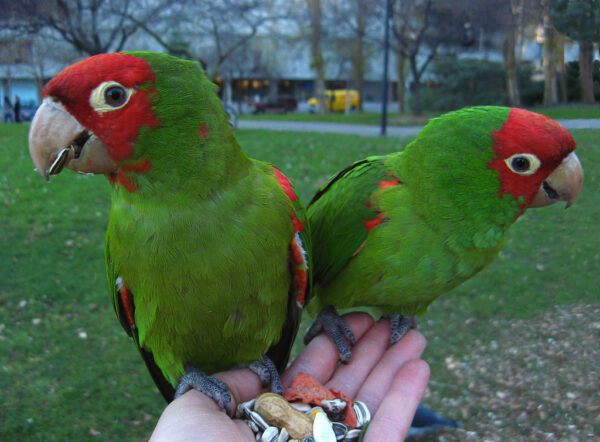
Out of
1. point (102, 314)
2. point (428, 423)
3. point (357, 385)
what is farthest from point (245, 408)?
point (102, 314)

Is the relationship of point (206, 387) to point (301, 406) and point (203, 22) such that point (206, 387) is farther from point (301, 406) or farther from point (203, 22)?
point (203, 22)

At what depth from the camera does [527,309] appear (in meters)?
3.69

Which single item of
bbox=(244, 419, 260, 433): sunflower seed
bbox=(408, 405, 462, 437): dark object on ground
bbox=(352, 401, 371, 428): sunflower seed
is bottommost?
bbox=(408, 405, 462, 437): dark object on ground

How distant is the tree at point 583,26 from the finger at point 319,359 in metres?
1.80

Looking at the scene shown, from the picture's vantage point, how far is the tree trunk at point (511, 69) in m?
2.95

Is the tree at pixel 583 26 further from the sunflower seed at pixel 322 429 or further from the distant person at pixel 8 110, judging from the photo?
the distant person at pixel 8 110

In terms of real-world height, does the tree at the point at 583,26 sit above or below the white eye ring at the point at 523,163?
above

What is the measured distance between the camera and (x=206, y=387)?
2.13m

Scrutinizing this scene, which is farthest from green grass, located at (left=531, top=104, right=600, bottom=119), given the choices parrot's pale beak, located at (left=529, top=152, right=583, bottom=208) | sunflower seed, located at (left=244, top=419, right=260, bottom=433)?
sunflower seed, located at (left=244, top=419, right=260, bottom=433)

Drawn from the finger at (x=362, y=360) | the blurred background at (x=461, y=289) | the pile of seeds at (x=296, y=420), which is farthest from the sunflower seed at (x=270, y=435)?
the blurred background at (x=461, y=289)

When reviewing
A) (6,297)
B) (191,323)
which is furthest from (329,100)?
(191,323)

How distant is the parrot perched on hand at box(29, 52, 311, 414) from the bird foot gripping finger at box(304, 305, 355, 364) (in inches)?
25.2

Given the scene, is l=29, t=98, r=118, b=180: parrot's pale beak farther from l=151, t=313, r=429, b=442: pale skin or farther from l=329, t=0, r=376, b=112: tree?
l=329, t=0, r=376, b=112: tree

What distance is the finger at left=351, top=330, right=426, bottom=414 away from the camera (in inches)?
96.3
